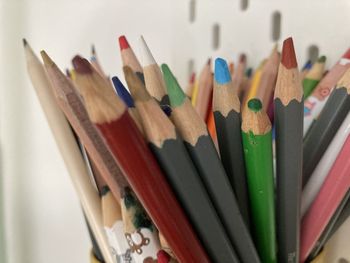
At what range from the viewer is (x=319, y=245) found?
0.75ft

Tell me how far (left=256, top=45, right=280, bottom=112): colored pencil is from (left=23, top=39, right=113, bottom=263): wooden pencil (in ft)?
0.37

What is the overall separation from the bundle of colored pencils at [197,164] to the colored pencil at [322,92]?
2 centimetres

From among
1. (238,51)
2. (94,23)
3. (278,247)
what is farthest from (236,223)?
(94,23)

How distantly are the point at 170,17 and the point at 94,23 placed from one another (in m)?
0.08

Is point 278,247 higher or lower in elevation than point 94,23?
lower

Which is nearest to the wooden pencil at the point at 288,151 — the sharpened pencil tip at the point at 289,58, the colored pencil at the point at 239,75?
the sharpened pencil tip at the point at 289,58

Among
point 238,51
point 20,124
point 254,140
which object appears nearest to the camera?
point 254,140

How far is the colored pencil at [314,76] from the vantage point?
27cm

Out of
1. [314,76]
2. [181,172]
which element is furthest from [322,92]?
[181,172]

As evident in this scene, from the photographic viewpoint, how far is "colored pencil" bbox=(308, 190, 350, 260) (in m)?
0.22

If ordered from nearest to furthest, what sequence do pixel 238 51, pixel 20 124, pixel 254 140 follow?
1. pixel 254 140
2. pixel 238 51
3. pixel 20 124

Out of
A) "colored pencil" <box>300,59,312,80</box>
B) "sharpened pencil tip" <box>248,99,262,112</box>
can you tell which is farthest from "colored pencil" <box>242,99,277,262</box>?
"colored pencil" <box>300,59,312,80</box>

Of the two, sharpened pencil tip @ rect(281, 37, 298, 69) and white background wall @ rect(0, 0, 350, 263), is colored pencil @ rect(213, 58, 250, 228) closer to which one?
sharpened pencil tip @ rect(281, 37, 298, 69)

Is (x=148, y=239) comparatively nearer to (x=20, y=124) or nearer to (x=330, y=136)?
(x=330, y=136)
